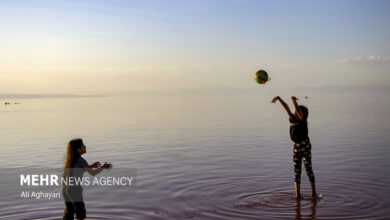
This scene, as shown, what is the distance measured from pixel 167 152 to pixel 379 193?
10.4 m

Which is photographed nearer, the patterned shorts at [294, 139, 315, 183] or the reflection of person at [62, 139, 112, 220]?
the reflection of person at [62, 139, 112, 220]

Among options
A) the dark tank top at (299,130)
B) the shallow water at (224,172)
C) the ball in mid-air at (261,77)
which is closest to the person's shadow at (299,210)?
the shallow water at (224,172)

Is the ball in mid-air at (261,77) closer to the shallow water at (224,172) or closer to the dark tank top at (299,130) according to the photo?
the dark tank top at (299,130)

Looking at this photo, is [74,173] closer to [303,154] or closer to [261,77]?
[303,154]

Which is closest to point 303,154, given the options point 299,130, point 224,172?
point 299,130

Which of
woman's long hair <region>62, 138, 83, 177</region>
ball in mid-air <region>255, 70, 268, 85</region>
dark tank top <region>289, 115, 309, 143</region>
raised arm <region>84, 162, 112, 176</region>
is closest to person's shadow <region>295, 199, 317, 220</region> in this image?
dark tank top <region>289, 115, 309, 143</region>

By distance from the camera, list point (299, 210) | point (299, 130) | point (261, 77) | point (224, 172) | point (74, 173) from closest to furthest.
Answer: point (74, 173) → point (299, 210) → point (299, 130) → point (261, 77) → point (224, 172)

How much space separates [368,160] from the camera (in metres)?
16.0

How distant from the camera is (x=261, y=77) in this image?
38.5 ft

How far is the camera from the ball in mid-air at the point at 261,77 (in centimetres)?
1170

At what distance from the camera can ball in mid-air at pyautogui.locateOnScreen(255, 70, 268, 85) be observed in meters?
11.7

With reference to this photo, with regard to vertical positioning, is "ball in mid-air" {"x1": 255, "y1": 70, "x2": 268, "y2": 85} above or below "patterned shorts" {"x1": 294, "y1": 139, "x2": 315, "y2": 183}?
above

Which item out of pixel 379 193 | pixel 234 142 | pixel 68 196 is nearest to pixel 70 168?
pixel 68 196

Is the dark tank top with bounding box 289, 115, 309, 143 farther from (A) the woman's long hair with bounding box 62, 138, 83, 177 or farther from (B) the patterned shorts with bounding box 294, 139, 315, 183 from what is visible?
Result: (A) the woman's long hair with bounding box 62, 138, 83, 177
